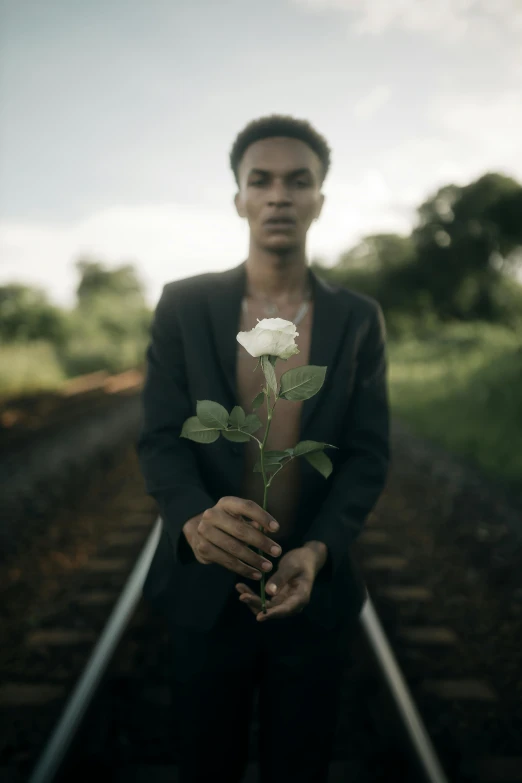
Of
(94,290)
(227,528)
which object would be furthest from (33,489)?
(94,290)

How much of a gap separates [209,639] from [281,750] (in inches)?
14.4

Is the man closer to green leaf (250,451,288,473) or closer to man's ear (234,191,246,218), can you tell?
man's ear (234,191,246,218)

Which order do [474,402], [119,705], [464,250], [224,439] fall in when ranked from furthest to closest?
[464,250] < [474,402] < [119,705] < [224,439]

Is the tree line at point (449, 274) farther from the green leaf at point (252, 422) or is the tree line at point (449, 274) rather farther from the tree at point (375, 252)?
the green leaf at point (252, 422)

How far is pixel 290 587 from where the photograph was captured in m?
1.23

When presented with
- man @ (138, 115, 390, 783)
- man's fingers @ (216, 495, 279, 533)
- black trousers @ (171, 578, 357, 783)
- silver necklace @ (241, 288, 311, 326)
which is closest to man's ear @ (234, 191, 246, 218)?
man @ (138, 115, 390, 783)

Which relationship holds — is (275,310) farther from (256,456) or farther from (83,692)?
(83,692)

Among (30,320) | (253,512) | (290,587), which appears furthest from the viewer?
(30,320)

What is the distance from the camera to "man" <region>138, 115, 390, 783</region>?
1434 mm

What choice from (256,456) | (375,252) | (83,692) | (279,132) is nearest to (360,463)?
(256,456)

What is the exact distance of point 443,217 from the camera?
29.2m

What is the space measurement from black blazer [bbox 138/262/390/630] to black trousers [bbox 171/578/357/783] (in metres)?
0.08

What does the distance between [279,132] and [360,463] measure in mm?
889

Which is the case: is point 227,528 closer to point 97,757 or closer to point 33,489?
point 97,757
